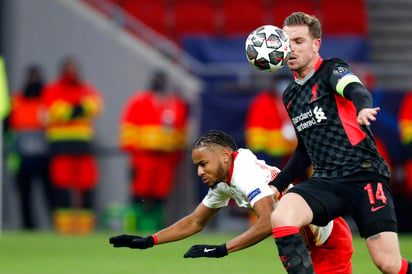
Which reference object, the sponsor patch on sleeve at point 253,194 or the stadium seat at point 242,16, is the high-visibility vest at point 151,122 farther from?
the sponsor patch on sleeve at point 253,194

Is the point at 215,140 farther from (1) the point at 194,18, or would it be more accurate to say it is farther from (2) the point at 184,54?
(1) the point at 194,18

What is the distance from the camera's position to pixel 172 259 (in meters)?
10.2

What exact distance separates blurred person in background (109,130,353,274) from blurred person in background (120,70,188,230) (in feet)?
24.6

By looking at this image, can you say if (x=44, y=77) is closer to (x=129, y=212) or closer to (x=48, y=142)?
(x=48, y=142)

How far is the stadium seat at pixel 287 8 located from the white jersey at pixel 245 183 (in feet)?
35.0

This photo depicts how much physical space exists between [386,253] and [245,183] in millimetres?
963

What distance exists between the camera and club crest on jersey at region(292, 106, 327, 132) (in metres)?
6.04

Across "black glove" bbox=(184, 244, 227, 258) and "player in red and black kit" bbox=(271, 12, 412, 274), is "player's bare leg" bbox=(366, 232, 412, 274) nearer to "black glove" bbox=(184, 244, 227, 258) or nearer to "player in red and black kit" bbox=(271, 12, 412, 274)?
"player in red and black kit" bbox=(271, 12, 412, 274)

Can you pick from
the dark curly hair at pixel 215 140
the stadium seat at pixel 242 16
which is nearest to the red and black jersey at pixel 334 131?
the dark curly hair at pixel 215 140

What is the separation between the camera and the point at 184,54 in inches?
605

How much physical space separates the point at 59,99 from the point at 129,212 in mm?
1985

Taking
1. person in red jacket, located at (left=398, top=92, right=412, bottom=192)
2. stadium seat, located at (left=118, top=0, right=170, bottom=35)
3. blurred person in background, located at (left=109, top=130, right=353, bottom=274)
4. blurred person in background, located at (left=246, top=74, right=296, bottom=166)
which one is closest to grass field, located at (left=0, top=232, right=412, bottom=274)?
person in red jacket, located at (left=398, top=92, right=412, bottom=192)

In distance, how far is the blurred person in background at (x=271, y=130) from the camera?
13.1 meters

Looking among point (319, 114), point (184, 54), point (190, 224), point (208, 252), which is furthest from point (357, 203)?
point (184, 54)
